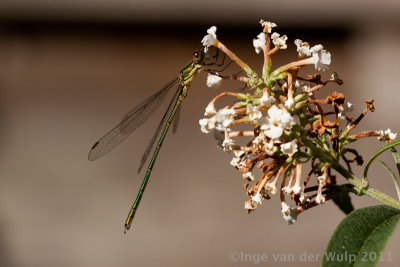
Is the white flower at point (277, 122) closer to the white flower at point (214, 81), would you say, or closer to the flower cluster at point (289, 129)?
the flower cluster at point (289, 129)

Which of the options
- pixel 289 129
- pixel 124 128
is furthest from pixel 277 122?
pixel 124 128

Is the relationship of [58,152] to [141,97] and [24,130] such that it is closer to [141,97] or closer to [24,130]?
[24,130]

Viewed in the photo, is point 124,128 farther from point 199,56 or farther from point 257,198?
point 257,198

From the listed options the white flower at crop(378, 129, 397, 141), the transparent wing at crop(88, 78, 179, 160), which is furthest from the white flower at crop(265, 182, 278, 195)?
the transparent wing at crop(88, 78, 179, 160)

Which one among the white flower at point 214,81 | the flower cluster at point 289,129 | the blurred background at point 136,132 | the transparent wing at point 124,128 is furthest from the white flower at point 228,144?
the blurred background at point 136,132

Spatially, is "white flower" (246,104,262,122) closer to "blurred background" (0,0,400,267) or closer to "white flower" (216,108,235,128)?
"white flower" (216,108,235,128)

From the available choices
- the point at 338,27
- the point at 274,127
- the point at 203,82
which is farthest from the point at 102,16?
the point at 274,127
